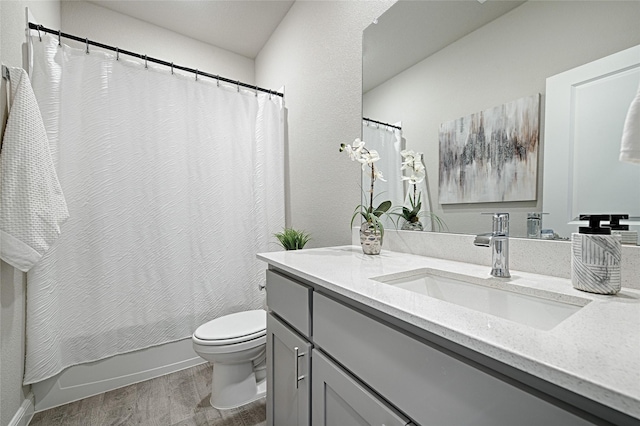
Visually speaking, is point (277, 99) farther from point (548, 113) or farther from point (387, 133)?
point (548, 113)

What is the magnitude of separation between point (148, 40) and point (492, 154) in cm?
263

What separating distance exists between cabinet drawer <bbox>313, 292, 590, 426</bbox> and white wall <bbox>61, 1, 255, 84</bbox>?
102 inches

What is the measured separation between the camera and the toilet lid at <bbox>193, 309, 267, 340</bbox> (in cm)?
152

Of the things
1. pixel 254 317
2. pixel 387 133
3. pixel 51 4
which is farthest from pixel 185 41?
pixel 254 317

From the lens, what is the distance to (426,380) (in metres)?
0.53

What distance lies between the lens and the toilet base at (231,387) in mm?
1563

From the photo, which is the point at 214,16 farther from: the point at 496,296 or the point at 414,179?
the point at 496,296

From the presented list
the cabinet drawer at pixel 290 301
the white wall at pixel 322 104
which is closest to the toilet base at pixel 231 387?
the cabinet drawer at pixel 290 301

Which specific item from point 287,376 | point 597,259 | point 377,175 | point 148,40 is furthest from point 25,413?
point 148,40

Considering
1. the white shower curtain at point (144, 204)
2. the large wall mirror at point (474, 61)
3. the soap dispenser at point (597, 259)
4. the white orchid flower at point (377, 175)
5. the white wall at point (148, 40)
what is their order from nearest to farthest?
the soap dispenser at point (597, 259), the large wall mirror at point (474, 61), the white orchid flower at point (377, 175), the white shower curtain at point (144, 204), the white wall at point (148, 40)

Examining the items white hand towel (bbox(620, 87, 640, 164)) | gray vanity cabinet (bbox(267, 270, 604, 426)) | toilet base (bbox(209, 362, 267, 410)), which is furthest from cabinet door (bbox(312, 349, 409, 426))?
toilet base (bbox(209, 362, 267, 410))

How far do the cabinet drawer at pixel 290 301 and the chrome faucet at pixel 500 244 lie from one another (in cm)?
55

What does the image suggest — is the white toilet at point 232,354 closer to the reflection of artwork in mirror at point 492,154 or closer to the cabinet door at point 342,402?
the cabinet door at point 342,402

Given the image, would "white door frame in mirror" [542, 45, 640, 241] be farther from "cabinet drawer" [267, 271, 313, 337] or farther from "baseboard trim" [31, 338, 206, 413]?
"baseboard trim" [31, 338, 206, 413]
